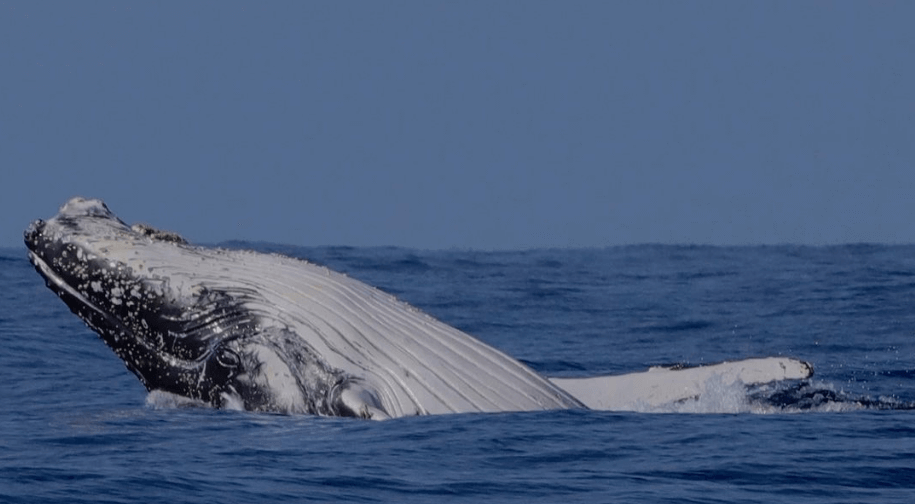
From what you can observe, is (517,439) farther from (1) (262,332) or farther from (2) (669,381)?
(2) (669,381)

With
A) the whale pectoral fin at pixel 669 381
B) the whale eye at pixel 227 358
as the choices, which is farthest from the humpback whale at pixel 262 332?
the whale pectoral fin at pixel 669 381

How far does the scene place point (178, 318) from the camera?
11273 millimetres

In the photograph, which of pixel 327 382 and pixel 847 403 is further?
pixel 847 403

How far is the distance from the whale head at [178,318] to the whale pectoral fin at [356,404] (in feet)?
0.20

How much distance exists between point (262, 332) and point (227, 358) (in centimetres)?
33

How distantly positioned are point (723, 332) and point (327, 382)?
11346 mm

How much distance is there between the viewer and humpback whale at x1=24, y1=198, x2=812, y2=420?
1093cm

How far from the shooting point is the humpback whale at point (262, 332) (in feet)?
35.9

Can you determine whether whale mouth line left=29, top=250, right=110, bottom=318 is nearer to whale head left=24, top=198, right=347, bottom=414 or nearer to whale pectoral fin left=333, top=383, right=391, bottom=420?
whale head left=24, top=198, right=347, bottom=414

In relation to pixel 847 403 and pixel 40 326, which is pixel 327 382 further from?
pixel 40 326

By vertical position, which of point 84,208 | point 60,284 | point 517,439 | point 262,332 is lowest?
point 517,439

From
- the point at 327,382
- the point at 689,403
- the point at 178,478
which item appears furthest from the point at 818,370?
the point at 178,478

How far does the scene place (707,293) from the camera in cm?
2552

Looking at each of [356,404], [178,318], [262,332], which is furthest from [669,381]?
[178,318]
